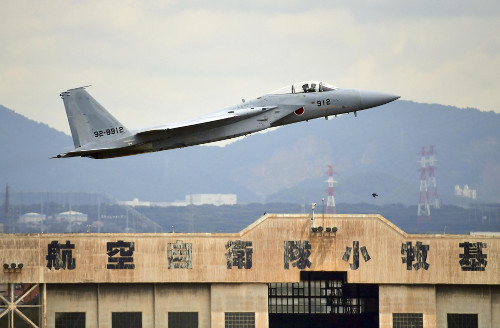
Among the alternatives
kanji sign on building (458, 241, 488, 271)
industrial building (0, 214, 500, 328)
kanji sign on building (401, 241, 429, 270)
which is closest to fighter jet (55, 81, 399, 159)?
industrial building (0, 214, 500, 328)

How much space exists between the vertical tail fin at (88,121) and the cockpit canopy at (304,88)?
10324mm

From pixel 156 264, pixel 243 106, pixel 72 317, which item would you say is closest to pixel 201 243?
pixel 156 264

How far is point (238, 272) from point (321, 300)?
1023 cm

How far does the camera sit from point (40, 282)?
77.2 metres

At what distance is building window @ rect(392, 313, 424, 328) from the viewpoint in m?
75.8

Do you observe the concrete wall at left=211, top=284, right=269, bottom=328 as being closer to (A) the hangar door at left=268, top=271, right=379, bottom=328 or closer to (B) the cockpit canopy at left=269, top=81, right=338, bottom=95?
(A) the hangar door at left=268, top=271, right=379, bottom=328

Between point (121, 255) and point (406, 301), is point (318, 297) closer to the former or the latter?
point (406, 301)

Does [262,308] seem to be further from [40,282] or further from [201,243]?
[40,282]

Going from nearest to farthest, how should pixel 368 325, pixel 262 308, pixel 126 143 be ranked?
pixel 126 143 → pixel 262 308 → pixel 368 325

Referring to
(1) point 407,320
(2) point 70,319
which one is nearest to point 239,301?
(1) point 407,320

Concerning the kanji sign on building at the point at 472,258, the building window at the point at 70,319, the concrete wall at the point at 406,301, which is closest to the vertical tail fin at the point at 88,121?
the building window at the point at 70,319

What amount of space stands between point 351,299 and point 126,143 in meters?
33.0

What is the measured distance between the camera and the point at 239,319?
76.6 meters

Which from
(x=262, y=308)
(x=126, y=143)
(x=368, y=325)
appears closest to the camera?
(x=126, y=143)
